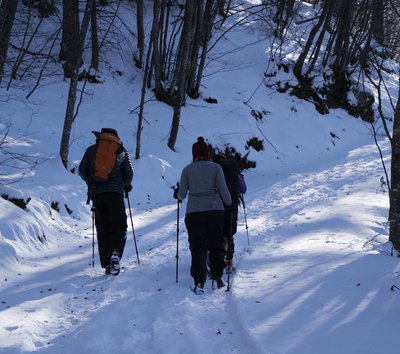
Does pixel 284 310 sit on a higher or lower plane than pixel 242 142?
lower

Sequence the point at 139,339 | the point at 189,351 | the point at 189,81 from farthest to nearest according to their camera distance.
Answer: the point at 189,81, the point at 139,339, the point at 189,351

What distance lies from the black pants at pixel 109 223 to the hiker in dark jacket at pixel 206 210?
3.70 ft

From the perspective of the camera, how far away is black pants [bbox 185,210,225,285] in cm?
645

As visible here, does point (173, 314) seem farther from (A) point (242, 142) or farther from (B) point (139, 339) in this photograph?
(A) point (242, 142)

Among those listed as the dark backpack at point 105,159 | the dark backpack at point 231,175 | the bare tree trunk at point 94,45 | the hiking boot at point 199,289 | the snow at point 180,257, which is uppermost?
the bare tree trunk at point 94,45

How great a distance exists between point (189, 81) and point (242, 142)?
3830 mm

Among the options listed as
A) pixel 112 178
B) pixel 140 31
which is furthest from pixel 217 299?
pixel 140 31

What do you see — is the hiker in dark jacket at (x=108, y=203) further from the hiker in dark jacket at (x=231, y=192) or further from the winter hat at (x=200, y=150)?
the hiker in dark jacket at (x=231, y=192)

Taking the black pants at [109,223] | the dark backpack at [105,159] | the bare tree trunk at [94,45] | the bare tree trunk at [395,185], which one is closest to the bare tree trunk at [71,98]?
the dark backpack at [105,159]

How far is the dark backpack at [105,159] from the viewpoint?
23.0 ft

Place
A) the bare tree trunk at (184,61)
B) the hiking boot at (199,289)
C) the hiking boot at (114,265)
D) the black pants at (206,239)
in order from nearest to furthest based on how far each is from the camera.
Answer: the hiking boot at (199,289) → the black pants at (206,239) → the hiking boot at (114,265) → the bare tree trunk at (184,61)

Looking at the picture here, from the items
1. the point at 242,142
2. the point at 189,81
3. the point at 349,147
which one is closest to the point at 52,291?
the point at 242,142

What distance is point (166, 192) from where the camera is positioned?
552 inches

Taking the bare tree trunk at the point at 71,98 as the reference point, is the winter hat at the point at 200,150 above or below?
below
